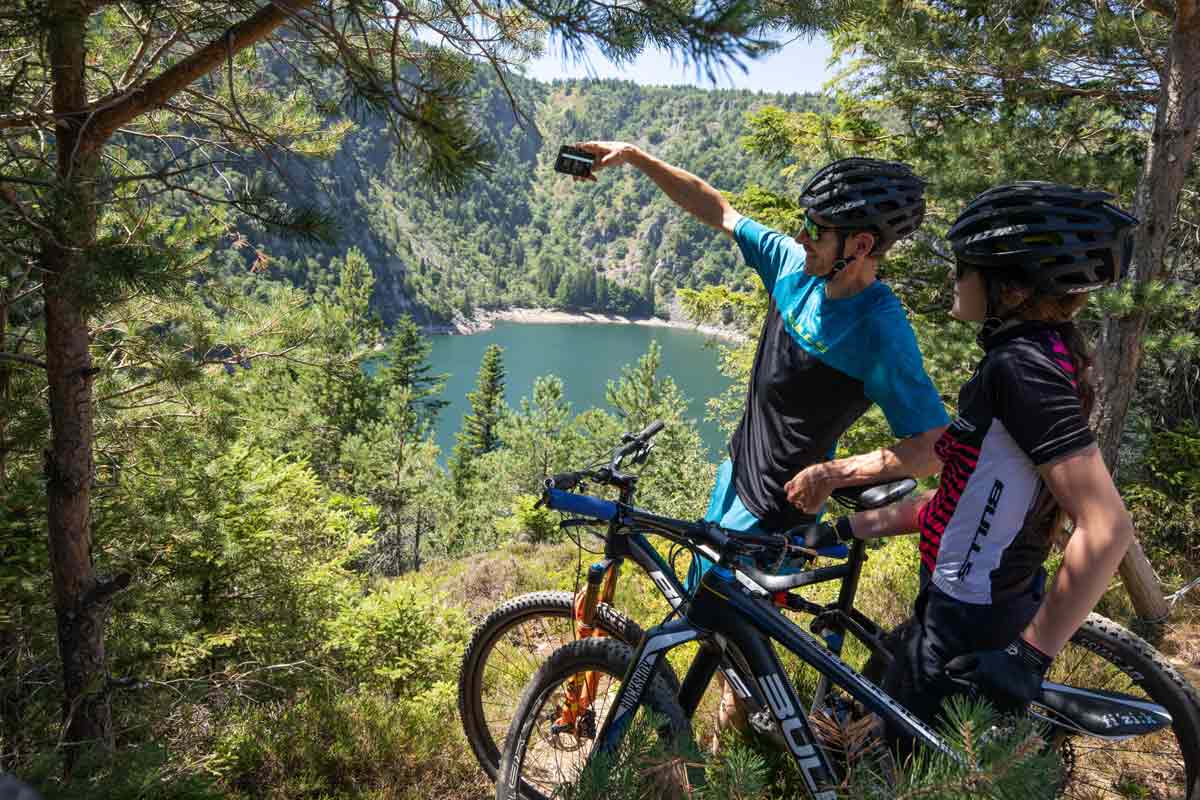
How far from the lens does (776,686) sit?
1851 millimetres

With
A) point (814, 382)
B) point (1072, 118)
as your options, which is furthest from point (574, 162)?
point (1072, 118)

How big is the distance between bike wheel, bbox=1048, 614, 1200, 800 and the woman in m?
0.66

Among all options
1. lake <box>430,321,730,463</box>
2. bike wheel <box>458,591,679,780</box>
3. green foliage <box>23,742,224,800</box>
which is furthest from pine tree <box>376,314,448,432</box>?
green foliage <box>23,742,224,800</box>

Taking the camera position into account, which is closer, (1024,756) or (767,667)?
(1024,756)

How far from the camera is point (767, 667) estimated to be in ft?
6.12

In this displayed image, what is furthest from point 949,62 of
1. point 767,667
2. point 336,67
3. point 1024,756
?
point 1024,756

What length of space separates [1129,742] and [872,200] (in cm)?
236

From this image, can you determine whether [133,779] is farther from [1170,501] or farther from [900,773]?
[1170,501]

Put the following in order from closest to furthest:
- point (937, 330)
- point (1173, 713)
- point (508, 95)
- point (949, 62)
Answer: point (1173, 713), point (508, 95), point (949, 62), point (937, 330)

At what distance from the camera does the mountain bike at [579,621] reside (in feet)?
6.79

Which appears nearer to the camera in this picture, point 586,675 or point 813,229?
point 813,229

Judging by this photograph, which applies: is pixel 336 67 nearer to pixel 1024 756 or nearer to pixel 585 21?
pixel 585 21

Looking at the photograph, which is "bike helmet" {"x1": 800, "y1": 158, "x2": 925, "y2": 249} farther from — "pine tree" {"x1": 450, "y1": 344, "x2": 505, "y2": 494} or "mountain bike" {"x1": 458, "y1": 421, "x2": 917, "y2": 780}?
"pine tree" {"x1": 450, "y1": 344, "x2": 505, "y2": 494}

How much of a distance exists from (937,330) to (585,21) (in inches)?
248
